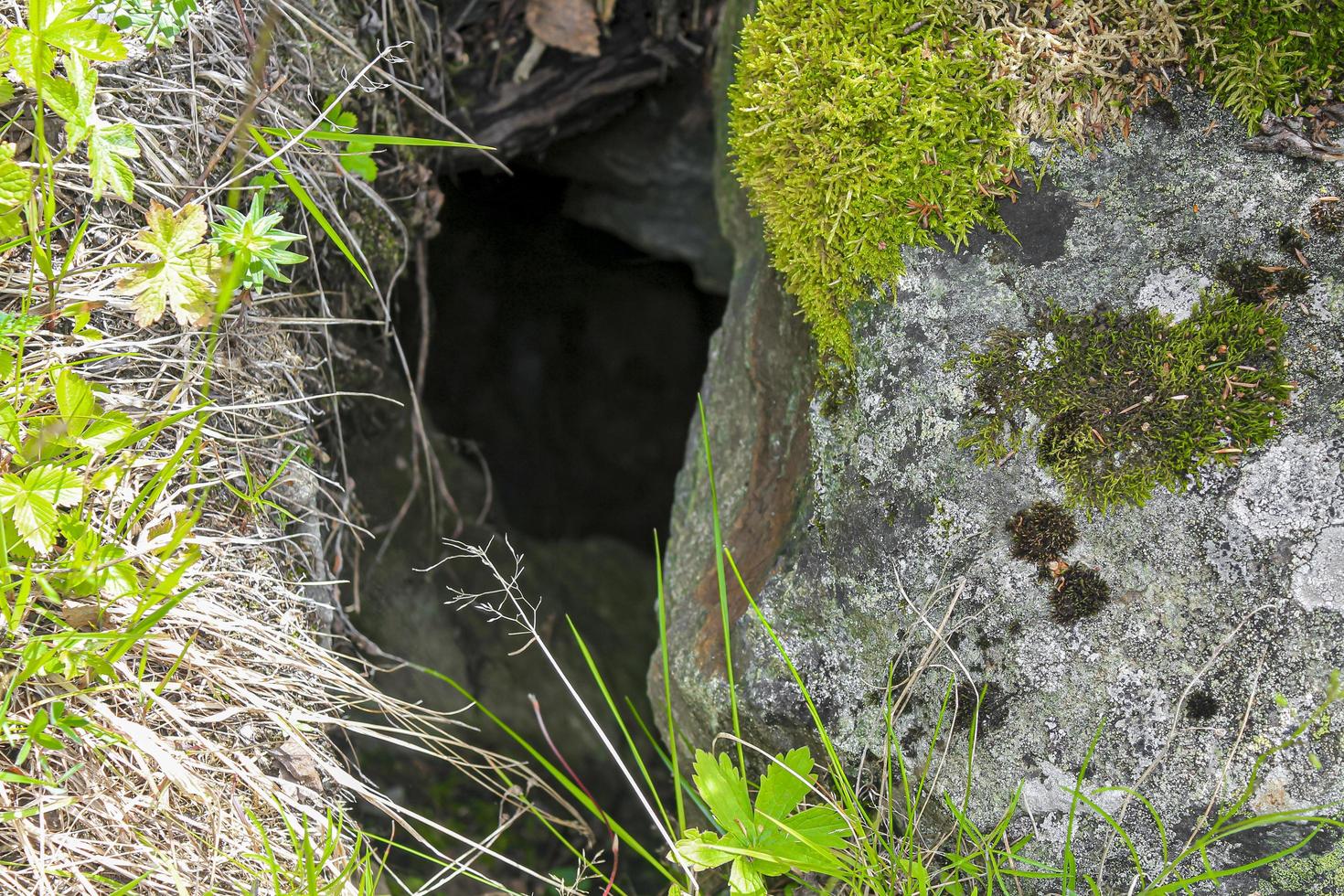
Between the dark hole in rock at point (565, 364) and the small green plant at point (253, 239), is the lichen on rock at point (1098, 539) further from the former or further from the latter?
the dark hole in rock at point (565, 364)

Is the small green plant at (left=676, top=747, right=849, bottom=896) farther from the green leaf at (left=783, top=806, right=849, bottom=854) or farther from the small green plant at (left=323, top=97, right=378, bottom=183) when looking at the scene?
the small green plant at (left=323, top=97, right=378, bottom=183)

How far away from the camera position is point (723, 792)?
1.95 meters

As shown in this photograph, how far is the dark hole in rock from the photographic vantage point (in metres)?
4.32

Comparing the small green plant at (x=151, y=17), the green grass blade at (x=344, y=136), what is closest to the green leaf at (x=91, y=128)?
the small green plant at (x=151, y=17)

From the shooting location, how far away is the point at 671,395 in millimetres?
4840

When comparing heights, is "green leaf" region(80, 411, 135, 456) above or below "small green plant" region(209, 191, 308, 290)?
below

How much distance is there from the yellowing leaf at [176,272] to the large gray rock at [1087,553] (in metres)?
1.51

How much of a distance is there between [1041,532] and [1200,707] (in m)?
0.46

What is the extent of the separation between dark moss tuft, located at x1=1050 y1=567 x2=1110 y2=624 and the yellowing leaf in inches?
80.8

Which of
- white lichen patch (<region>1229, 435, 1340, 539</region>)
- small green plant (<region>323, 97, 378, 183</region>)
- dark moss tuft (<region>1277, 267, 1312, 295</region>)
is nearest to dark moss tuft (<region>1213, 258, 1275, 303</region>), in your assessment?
dark moss tuft (<region>1277, 267, 1312, 295</region>)

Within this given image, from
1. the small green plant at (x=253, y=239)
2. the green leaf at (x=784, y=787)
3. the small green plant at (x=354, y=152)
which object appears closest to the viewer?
the green leaf at (x=784, y=787)

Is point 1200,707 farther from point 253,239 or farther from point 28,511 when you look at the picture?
point 28,511

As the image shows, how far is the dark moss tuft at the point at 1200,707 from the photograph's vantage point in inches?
69.6

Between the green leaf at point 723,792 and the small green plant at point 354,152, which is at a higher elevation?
the small green plant at point 354,152
